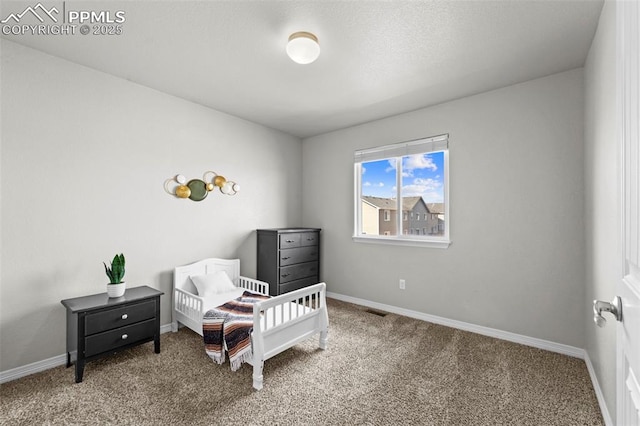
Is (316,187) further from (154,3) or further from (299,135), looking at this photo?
(154,3)

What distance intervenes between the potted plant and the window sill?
9.05 ft

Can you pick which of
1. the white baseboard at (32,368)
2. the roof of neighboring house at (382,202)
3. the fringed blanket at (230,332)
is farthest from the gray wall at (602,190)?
the white baseboard at (32,368)

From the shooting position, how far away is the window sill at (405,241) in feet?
11.1

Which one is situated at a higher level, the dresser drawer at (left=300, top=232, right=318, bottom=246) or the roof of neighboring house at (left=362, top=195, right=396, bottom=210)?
the roof of neighboring house at (left=362, top=195, right=396, bottom=210)

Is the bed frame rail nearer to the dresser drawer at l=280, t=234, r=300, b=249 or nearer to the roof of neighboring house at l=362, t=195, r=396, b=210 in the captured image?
the dresser drawer at l=280, t=234, r=300, b=249

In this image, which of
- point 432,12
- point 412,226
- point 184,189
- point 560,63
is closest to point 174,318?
point 184,189

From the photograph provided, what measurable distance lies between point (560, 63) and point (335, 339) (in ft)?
10.6

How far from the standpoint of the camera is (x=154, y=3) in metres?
1.89

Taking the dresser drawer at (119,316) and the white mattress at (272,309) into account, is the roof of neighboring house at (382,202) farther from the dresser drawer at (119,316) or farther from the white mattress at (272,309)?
the dresser drawer at (119,316)

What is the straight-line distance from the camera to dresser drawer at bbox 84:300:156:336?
7.50 feet

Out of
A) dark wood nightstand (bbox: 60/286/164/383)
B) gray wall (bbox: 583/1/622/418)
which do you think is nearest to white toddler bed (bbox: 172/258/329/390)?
dark wood nightstand (bbox: 60/286/164/383)

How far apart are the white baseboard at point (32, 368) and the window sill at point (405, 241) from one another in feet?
10.8

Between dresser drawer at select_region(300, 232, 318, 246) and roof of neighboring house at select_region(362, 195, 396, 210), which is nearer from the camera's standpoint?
roof of neighboring house at select_region(362, 195, 396, 210)

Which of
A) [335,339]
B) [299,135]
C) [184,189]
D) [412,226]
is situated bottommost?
[335,339]
